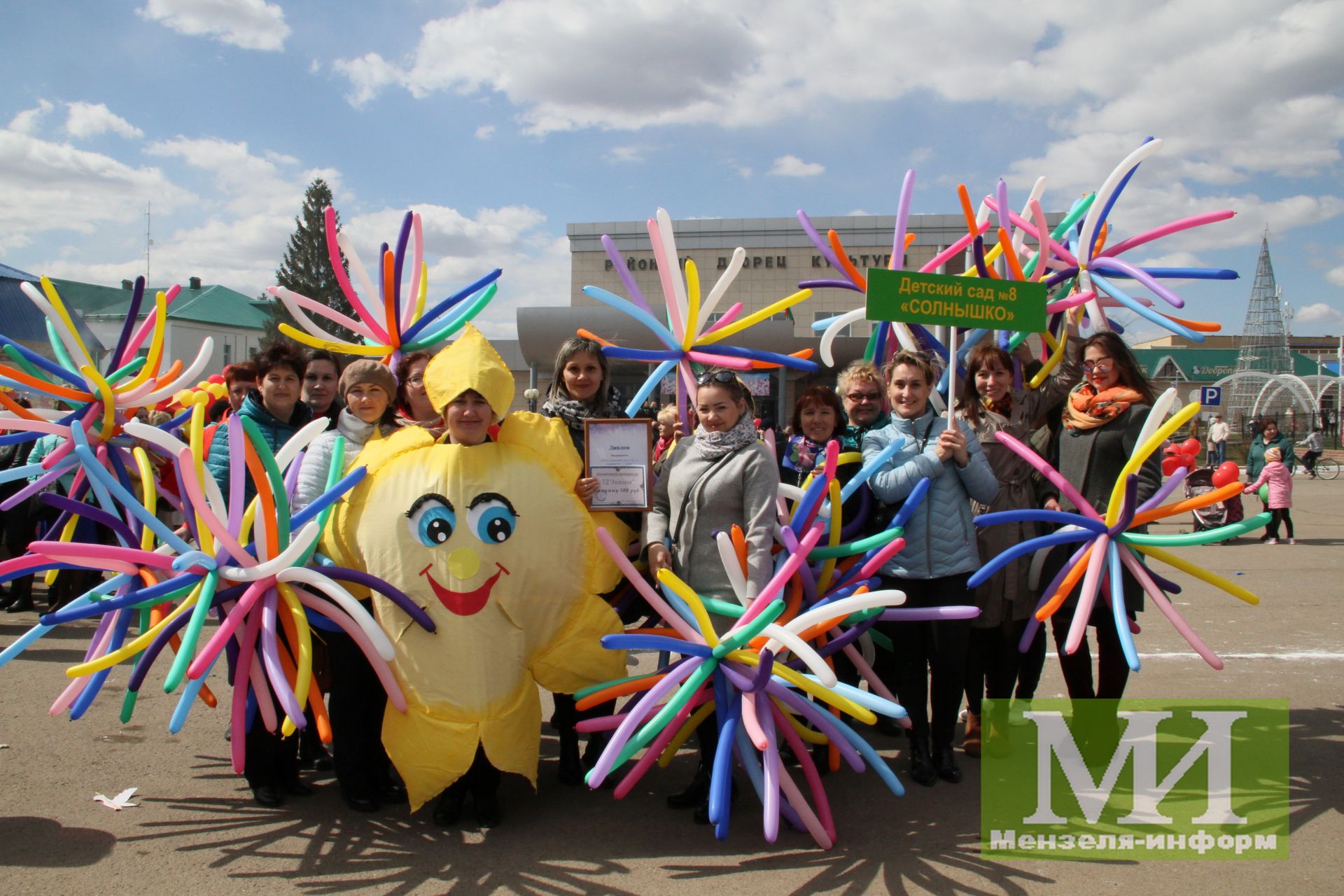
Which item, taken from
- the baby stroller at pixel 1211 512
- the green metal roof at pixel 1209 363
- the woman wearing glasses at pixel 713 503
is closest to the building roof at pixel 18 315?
the woman wearing glasses at pixel 713 503

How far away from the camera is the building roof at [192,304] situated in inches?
1766

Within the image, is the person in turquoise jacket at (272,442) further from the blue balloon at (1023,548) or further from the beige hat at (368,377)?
the blue balloon at (1023,548)

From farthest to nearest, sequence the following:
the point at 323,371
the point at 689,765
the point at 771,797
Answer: the point at 323,371 < the point at 689,765 < the point at 771,797

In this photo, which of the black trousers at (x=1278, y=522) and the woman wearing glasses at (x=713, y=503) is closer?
the woman wearing glasses at (x=713, y=503)

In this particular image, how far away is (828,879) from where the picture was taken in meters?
2.87

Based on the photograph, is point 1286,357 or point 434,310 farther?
point 1286,357

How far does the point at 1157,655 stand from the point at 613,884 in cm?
426

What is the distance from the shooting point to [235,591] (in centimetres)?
308

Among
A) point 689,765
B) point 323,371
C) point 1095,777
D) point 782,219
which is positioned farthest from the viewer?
point 782,219

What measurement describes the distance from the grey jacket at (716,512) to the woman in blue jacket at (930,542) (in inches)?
23.3

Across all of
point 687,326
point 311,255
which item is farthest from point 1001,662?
point 311,255

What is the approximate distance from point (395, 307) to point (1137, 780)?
3752 mm

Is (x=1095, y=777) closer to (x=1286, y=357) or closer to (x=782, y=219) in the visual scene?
(x=782, y=219)

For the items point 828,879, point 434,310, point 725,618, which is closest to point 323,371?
point 434,310
